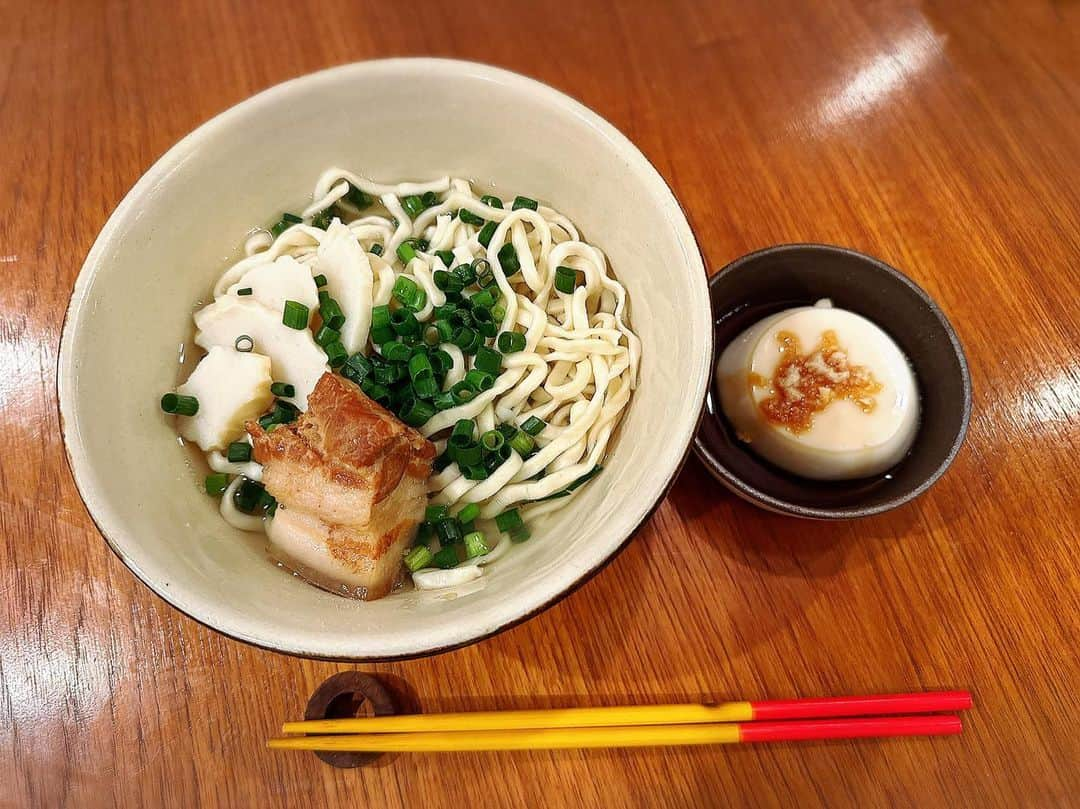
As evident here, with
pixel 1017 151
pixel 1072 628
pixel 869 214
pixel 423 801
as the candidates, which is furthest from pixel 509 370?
pixel 1017 151

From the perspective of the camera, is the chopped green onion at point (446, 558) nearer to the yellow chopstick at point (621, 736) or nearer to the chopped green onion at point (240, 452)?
the yellow chopstick at point (621, 736)

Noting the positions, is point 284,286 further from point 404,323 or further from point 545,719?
point 545,719

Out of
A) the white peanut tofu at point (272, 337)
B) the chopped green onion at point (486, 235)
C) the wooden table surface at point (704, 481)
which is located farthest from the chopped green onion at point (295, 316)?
the wooden table surface at point (704, 481)

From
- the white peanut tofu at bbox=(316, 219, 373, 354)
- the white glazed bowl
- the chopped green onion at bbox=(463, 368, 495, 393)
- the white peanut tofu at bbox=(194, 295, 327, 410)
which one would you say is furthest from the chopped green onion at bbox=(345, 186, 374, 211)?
the chopped green onion at bbox=(463, 368, 495, 393)

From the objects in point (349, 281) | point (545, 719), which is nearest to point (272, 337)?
point (349, 281)

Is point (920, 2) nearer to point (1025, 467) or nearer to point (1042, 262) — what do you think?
point (1042, 262)
